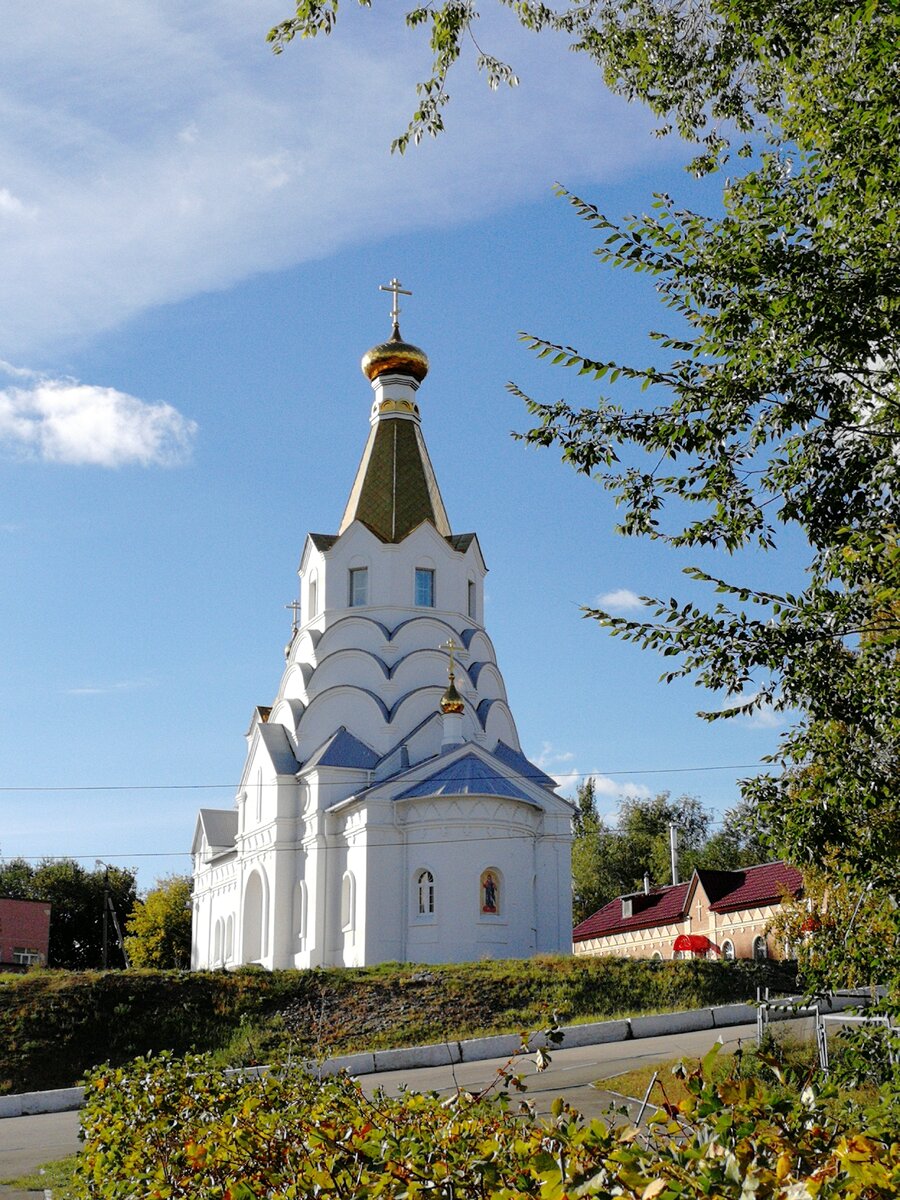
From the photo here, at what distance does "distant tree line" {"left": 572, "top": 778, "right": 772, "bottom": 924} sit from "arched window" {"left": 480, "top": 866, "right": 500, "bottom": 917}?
2794 cm

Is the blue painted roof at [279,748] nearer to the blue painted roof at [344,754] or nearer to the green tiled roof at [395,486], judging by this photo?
the blue painted roof at [344,754]

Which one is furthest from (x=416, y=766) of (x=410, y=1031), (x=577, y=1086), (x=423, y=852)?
(x=577, y=1086)

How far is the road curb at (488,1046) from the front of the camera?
13711 mm

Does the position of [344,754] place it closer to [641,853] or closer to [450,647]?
[450,647]

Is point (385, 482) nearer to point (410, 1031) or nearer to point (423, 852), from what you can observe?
point (423, 852)

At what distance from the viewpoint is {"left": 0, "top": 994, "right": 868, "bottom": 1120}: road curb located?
13.7 metres

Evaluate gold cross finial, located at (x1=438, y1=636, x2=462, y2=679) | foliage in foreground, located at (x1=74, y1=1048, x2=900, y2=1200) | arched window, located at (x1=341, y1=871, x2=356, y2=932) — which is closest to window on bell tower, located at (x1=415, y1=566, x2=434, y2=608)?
gold cross finial, located at (x1=438, y1=636, x2=462, y2=679)

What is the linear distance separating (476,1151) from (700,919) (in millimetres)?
33839

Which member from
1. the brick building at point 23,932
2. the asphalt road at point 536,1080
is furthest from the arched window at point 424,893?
the brick building at point 23,932

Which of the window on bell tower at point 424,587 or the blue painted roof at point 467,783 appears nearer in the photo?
the blue painted roof at point 467,783

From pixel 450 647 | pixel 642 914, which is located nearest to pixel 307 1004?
pixel 450 647

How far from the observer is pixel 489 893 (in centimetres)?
2606

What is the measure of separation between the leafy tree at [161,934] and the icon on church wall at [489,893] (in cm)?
2533

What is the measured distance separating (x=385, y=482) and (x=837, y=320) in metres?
27.2
